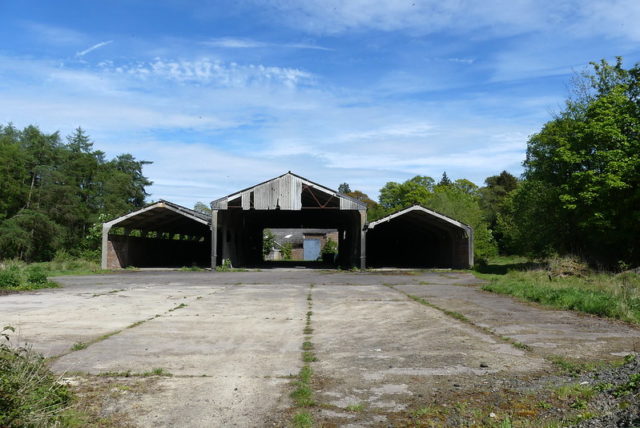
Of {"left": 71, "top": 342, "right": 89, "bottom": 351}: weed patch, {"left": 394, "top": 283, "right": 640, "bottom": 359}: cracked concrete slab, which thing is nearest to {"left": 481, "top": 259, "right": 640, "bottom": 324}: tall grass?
{"left": 394, "top": 283, "right": 640, "bottom": 359}: cracked concrete slab

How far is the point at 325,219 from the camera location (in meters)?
40.6

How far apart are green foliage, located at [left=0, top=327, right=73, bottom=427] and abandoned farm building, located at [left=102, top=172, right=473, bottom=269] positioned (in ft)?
80.4

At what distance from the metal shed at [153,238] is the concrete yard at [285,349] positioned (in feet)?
52.3

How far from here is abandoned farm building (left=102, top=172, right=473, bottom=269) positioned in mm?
29375

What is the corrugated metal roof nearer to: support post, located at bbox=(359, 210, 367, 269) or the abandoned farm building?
the abandoned farm building

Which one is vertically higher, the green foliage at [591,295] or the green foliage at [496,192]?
the green foliage at [496,192]

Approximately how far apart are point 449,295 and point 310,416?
39.6ft

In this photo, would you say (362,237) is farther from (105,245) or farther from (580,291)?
(580,291)

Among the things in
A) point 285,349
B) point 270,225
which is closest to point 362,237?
point 270,225

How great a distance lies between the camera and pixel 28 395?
13.0ft

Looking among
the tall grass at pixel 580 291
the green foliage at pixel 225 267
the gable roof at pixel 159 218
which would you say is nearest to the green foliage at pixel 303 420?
the tall grass at pixel 580 291

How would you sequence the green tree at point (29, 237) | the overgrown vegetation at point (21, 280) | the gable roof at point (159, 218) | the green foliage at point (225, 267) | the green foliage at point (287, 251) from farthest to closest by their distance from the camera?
the green foliage at point (287, 251) < the green tree at point (29, 237) < the green foliage at point (225, 267) < the gable roof at point (159, 218) < the overgrown vegetation at point (21, 280)

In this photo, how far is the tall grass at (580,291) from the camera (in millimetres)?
10922

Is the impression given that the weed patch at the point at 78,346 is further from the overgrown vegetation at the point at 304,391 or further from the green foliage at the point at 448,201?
the green foliage at the point at 448,201
